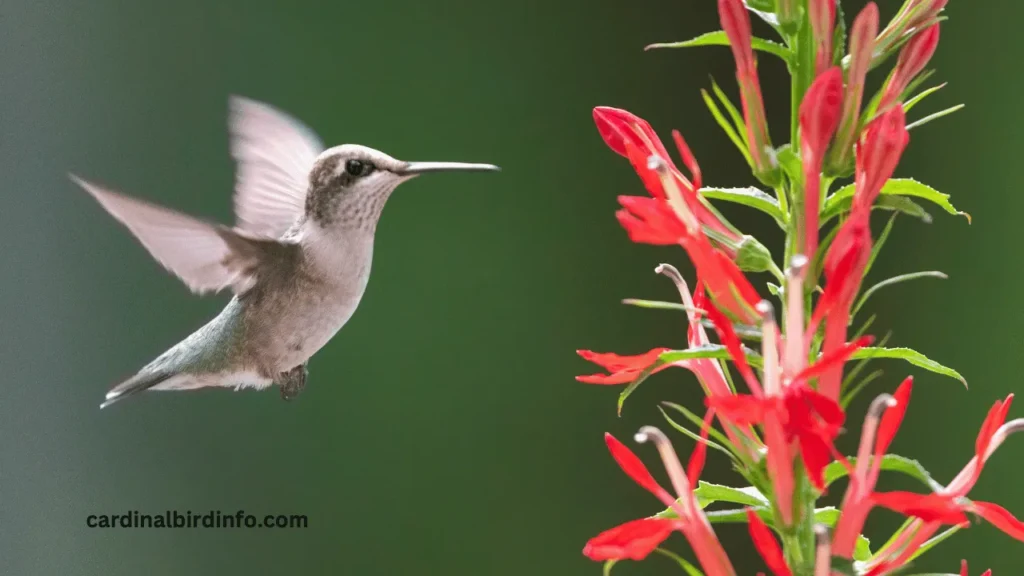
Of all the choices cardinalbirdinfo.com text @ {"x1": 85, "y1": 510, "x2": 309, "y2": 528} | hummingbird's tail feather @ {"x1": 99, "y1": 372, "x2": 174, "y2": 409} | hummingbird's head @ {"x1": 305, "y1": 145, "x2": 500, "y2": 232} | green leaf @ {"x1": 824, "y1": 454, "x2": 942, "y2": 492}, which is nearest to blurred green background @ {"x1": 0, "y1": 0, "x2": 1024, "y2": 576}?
cardinalbirdinfo.com text @ {"x1": 85, "y1": 510, "x2": 309, "y2": 528}

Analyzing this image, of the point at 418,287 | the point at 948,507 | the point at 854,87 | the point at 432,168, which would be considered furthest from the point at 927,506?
the point at 418,287

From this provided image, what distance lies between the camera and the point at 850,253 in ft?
1.55

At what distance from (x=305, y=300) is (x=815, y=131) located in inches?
32.0

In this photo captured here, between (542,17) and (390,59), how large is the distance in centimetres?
36

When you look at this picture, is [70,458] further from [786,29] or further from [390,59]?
[786,29]

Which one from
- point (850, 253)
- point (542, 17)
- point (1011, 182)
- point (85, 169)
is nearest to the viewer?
point (850, 253)

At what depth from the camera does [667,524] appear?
518mm

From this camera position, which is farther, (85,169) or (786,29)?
(85,169)

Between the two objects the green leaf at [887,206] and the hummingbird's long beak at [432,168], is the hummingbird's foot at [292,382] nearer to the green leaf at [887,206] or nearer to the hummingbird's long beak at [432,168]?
the hummingbird's long beak at [432,168]

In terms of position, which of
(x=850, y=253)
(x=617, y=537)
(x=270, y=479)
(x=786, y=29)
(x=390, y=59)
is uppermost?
(x=390, y=59)

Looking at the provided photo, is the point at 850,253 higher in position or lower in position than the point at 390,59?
lower

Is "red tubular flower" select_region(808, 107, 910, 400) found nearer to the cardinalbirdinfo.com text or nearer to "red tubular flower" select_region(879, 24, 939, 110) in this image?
"red tubular flower" select_region(879, 24, 939, 110)

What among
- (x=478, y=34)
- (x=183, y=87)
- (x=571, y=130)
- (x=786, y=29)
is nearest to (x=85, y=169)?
(x=183, y=87)

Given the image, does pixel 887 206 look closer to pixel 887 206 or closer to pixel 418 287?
pixel 887 206
